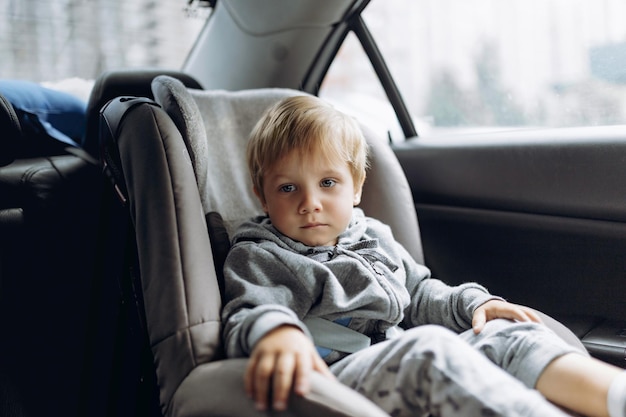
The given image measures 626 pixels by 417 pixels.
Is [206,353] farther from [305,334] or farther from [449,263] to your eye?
[449,263]

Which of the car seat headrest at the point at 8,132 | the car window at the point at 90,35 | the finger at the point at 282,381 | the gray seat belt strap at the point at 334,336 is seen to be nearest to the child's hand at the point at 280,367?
the finger at the point at 282,381

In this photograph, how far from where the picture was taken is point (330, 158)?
1.47 metres

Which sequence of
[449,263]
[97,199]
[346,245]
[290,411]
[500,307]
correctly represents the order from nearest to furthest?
[290,411] < [500,307] < [346,245] < [97,199] < [449,263]

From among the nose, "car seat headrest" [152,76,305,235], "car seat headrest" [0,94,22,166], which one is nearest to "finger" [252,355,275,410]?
the nose

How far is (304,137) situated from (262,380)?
63 cm

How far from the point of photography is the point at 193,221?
1.33m

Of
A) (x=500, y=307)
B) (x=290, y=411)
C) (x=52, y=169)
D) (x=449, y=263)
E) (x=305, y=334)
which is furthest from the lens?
(x=449, y=263)

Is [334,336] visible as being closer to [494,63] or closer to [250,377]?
[250,377]

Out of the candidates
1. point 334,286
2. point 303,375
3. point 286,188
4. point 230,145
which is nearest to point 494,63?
point 230,145

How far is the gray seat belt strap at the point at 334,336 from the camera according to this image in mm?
1386

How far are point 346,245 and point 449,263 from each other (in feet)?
2.47

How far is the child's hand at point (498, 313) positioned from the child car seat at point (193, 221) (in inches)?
3.0

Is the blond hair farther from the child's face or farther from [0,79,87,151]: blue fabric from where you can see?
[0,79,87,151]: blue fabric

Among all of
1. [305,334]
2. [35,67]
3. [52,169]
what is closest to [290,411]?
[305,334]
